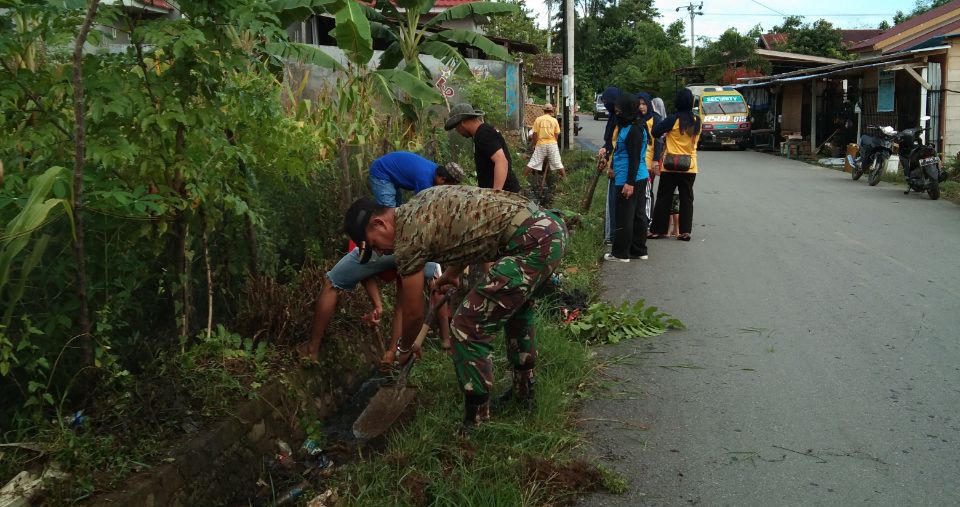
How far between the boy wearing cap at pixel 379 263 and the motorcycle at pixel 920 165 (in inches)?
421

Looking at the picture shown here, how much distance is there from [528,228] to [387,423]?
4.53 feet

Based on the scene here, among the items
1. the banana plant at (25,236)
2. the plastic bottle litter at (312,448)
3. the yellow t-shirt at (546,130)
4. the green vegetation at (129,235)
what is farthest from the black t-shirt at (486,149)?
the yellow t-shirt at (546,130)

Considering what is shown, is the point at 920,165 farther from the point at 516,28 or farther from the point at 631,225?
the point at 516,28

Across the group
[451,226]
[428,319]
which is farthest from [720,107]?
[451,226]

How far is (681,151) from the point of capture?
32.9 feet

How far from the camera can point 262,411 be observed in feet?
14.8

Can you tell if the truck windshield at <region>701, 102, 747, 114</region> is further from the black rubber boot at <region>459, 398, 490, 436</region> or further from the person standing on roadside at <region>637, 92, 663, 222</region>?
the black rubber boot at <region>459, 398, 490, 436</region>

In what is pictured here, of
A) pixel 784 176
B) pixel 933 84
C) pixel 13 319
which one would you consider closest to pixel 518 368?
pixel 13 319

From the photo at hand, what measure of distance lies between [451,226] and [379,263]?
136 cm

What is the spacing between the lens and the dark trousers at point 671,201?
33.7ft

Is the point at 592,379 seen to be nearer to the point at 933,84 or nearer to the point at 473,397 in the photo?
the point at 473,397

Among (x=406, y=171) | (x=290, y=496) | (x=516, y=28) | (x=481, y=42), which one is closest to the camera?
(x=290, y=496)

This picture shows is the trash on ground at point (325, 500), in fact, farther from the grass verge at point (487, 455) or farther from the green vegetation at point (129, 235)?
the green vegetation at point (129, 235)

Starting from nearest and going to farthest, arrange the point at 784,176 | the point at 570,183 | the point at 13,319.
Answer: the point at 13,319 < the point at 570,183 < the point at 784,176
